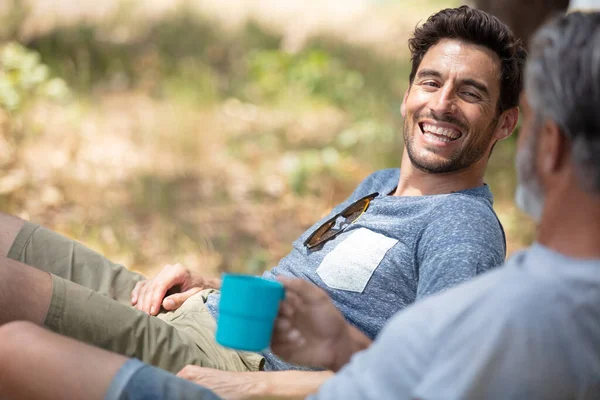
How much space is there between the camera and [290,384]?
6.39 ft

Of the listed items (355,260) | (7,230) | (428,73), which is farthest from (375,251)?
(7,230)

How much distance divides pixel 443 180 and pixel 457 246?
0.53 metres

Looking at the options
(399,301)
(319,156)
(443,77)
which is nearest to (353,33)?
(319,156)

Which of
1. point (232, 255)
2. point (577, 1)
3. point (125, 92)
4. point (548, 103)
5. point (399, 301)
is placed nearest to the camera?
point (548, 103)

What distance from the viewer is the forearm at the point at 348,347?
1.62 meters

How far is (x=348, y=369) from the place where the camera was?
139 centimetres

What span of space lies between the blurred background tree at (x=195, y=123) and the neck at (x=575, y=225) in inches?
122

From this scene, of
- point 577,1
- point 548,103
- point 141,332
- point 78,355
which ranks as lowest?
point 141,332

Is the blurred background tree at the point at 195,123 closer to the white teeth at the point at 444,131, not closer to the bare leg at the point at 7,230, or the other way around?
the bare leg at the point at 7,230

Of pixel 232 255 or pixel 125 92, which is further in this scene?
pixel 125 92

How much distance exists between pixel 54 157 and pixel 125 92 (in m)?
1.22

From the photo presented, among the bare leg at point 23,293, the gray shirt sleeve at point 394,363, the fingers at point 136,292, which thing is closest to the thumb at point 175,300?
the fingers at point 136,292

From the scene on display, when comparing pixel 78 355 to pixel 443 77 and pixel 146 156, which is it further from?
pixel 146 156

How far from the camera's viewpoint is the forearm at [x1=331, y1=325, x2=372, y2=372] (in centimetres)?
162
